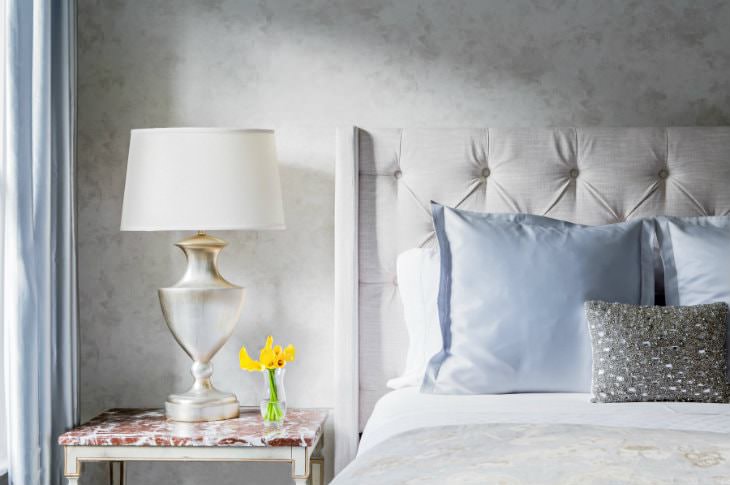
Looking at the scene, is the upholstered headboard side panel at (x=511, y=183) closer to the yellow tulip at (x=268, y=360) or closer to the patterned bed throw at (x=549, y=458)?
the yellow tulip at (x=268, y=360)

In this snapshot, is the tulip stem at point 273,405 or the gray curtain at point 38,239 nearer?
the gray curtain at point 38,239

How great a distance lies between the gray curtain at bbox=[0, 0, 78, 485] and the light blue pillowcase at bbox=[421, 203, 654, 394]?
1041 millimetres

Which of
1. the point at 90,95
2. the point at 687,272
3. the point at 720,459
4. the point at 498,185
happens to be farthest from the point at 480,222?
the point at 90,95

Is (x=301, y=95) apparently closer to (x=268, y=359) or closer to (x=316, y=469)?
(x=268, y=359)

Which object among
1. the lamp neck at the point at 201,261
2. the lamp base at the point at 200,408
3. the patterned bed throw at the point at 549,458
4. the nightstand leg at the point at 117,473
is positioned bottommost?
the nightstand leg at the point at 117,473

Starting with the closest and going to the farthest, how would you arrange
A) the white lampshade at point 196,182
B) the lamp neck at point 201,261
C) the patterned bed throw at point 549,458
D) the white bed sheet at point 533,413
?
the patterned bed throw at point 549,458, the white bed sheet at point 533,413, the white lampshade at point 196,182, the lamp neck at point 201,261

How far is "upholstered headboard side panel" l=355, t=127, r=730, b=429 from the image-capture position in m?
2.45

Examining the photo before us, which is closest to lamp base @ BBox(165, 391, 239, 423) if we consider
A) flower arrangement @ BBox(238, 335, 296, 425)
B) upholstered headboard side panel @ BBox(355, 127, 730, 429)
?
flower arrangement @ BBox(238, 335, 296, 425)

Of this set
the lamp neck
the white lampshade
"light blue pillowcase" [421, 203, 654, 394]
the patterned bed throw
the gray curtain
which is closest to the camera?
the patterned bed throw

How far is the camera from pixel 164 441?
2199 mm

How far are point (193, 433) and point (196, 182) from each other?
2.19 feet

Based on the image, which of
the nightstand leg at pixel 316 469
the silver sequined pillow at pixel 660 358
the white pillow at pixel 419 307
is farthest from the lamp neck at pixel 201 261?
the silver sequined pillow at pixel 660 358

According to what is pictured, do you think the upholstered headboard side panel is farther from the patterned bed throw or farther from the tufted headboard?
the patterned bed throw

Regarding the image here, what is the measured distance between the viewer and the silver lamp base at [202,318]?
93.0 inches
